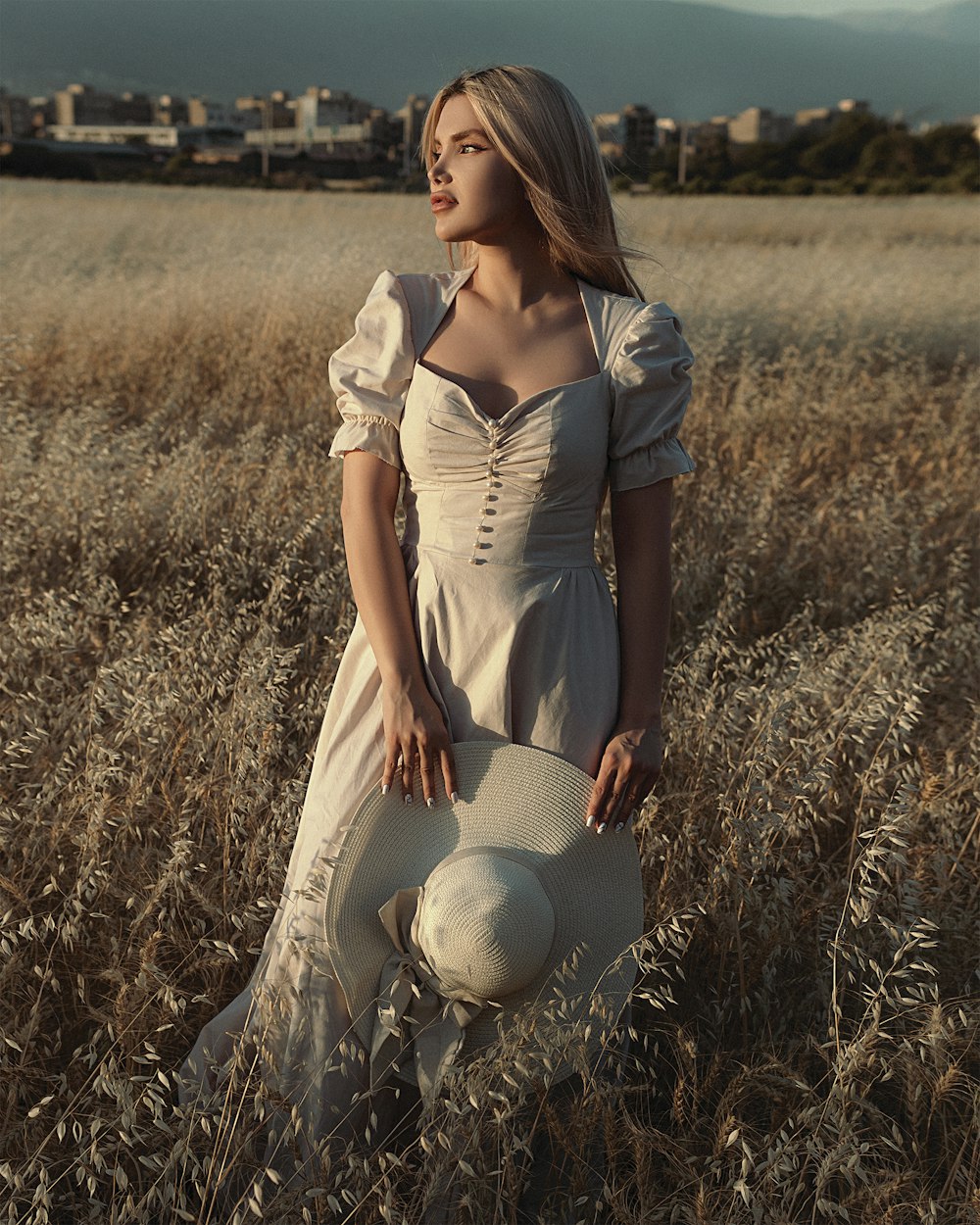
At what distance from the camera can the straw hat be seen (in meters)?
1.74

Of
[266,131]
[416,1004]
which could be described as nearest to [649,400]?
[416,1004]

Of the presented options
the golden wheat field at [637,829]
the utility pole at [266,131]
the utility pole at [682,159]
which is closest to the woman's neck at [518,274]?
the golden wheat field at [637,829]

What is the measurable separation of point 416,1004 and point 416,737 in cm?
43

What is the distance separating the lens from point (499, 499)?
69.2 inches

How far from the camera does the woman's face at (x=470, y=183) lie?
5.75 feet

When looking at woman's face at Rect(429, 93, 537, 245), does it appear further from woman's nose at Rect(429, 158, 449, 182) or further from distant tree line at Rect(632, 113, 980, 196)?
distant tree line at Rect(632, 113, 980, 196)

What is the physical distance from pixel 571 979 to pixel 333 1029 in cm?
40

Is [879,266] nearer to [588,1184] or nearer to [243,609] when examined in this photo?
[243,609]

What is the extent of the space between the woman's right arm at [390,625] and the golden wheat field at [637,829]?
42 cm

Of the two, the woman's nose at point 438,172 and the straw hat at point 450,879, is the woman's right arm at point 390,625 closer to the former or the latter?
the straw hat at point 450,879

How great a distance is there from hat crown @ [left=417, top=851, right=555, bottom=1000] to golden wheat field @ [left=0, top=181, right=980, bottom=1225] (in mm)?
133

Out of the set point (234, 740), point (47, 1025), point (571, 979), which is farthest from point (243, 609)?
point (571, 979)

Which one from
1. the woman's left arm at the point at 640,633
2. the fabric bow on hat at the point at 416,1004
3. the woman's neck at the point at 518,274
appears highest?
the woman's neck at the point at 518,274

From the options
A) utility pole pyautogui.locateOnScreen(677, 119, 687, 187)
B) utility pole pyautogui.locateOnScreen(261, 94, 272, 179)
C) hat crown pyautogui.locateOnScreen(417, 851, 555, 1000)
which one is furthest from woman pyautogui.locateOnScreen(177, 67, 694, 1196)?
utility pole pyautogui.locateOnScreen(261, 94, 272, 179)
